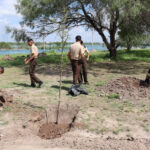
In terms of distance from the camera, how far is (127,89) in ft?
24.6

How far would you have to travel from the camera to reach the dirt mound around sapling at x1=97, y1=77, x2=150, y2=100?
22.5ft

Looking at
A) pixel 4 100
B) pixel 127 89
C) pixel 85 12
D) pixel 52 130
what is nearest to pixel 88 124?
pixel 52 130

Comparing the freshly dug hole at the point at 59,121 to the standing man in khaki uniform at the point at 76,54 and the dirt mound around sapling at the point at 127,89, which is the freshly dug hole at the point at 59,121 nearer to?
the dirt mound around sapling at the point at 127,89

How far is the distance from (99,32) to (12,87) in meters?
10.2

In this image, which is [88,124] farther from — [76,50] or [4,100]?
[76,50]

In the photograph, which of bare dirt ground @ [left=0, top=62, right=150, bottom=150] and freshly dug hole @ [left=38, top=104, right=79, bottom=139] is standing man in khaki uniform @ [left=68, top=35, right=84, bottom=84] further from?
freshly dug hole @ [left=38, top=104, right=79, bottom=139]

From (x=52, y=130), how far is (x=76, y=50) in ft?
11.5

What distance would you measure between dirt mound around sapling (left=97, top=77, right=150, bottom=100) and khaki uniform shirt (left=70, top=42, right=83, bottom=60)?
1448mm

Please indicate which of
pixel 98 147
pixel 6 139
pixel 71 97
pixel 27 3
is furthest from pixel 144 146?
pixel 27 3

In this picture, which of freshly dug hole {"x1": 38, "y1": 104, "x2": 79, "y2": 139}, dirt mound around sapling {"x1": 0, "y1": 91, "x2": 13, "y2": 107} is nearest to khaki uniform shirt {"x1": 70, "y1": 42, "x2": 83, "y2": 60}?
freshly dug hole {"x1": 38, "y1": 104, "x2": 79, "y2": 139}

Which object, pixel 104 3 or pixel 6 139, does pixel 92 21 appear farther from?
pixel 6 139

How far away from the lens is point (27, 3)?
14523 millimetres

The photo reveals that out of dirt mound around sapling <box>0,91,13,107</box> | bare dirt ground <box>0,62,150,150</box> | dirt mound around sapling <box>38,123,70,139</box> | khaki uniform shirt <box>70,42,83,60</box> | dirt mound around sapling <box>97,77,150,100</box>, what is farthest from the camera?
khaki uniform shirt <box>70,42,83,60</box>

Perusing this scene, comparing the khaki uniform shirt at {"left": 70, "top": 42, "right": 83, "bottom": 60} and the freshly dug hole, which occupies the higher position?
the khaki uniform shirt at {"left": 70, "top": 42, "right": 83, "bottom": 60}
